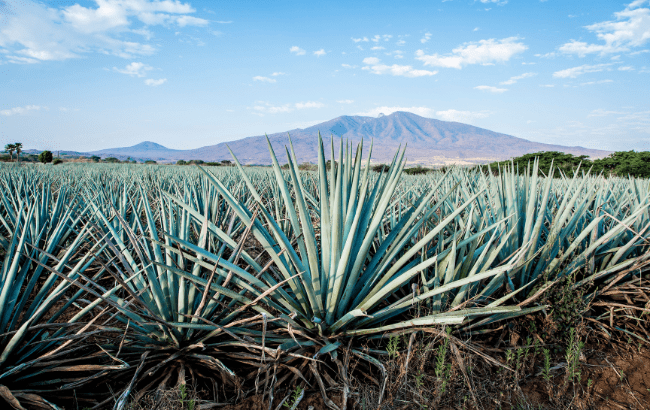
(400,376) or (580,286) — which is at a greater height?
(580,286)

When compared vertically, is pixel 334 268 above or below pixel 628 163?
below

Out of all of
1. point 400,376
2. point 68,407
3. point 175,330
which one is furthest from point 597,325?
point 68,407

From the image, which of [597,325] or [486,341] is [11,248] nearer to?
[486,341]

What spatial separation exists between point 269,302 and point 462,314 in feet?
2.89

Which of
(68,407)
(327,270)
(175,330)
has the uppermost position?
(327,270)

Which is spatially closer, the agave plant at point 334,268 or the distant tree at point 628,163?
the agave plant at point 334,268

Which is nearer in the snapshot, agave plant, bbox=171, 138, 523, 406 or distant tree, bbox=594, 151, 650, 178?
agave plant, bbox=171, 138, 523, 406

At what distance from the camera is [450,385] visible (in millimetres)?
1416

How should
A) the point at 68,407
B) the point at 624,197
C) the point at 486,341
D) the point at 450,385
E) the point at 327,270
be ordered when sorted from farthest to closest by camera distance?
the point at 624,197 < the point at 486,341 < the point at 327,270 < the point at 450,385 < the point at 68,407

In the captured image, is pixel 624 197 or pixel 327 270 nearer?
pixel 327 270

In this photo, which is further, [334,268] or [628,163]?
[628,163]

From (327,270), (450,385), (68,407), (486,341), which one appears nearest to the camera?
(68,407)

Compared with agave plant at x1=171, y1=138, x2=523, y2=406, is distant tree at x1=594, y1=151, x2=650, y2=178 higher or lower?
higher

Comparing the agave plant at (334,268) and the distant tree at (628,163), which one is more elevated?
the distant tree at (628,163)
